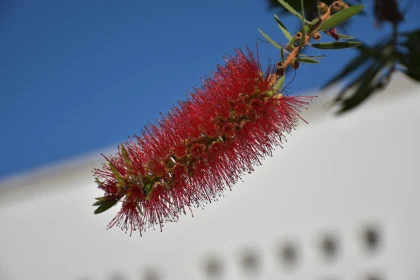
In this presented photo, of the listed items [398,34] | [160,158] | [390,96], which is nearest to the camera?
[160,158]

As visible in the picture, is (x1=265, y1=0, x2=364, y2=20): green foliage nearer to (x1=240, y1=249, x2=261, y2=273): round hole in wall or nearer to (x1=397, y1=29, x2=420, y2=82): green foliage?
(x1=397, y1=29, x2=420, y2=82): green foliage

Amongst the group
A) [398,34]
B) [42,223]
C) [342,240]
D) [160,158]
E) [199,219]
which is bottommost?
[160,158]

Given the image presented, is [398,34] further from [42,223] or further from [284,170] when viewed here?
[42,223]

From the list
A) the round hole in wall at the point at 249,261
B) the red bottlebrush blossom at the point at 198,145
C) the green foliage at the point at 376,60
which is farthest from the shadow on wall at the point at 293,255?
the red bottlebrush blossom at the point at 198,145

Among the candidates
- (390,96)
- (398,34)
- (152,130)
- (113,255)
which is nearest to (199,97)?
(152,130)

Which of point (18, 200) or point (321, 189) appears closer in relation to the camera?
point (321, 189)

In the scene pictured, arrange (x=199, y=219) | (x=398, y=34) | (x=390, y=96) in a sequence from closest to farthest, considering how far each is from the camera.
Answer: (x=398, y=34) < (x=390, y=96) < (x=199, y=219)
